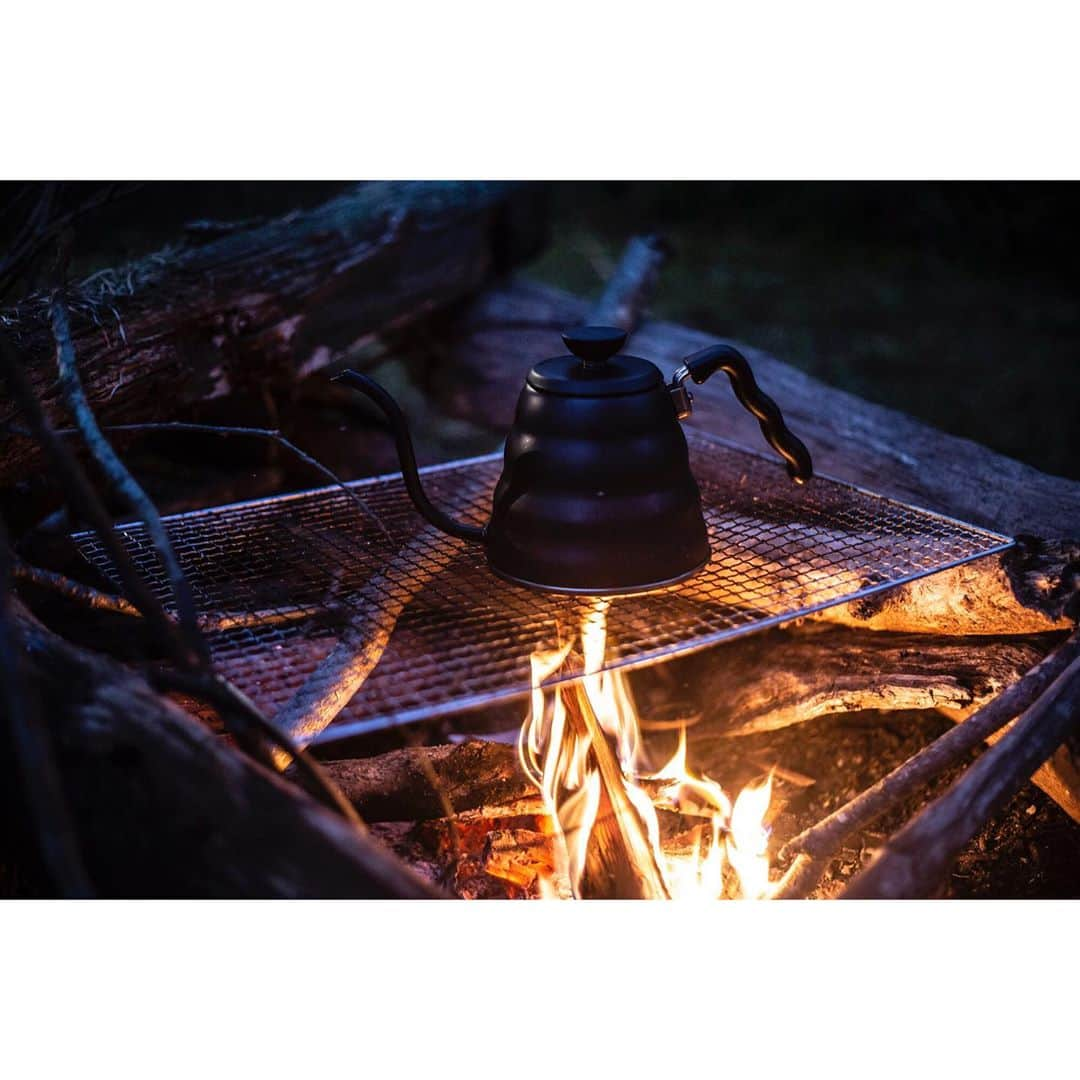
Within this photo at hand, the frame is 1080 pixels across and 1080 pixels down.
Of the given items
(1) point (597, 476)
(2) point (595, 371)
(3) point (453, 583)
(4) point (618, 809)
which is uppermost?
(2) point (595, 371)

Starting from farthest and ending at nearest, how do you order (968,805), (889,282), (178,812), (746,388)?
(889,282), (746,388), (968,805), (178,812)

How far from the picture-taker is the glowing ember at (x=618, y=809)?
5.03 feet

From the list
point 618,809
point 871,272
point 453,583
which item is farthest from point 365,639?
point 871,272

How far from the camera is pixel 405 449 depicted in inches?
59.2

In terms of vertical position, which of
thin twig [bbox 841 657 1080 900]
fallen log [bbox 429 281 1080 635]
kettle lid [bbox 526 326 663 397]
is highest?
kettle lid [bbox 526 326 663 397]

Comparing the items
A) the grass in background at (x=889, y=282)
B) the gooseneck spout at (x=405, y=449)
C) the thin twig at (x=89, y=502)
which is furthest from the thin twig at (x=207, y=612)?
the grass in background at (x=889, y=282)

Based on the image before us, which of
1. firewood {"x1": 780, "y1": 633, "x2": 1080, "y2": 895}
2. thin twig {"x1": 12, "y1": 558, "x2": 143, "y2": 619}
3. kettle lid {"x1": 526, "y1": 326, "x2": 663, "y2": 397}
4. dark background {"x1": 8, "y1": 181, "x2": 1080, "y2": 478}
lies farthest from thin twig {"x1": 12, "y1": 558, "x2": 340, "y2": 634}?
dark background {"x1": 8, "y1": 181, "x2": 1080, "y2": 478}

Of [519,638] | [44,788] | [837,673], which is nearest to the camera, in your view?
[44,788]

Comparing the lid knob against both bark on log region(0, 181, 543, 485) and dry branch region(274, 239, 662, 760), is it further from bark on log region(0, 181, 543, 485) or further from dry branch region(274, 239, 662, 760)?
bark on log region(0, 181, 543, 485)

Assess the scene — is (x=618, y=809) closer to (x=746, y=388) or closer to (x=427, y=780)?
(x=427, y=780)

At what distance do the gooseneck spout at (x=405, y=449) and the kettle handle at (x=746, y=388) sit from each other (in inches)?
13.7

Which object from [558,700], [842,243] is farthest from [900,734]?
[842,243]

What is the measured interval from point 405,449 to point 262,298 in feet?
3.15

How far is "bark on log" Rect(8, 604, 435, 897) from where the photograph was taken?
111 cm
